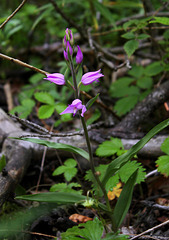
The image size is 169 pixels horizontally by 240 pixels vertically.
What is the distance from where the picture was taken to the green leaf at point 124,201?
1285mm

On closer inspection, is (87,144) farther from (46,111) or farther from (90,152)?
(46,111)

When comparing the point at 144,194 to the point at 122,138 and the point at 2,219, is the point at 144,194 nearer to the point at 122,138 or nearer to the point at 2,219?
the point at 122,138

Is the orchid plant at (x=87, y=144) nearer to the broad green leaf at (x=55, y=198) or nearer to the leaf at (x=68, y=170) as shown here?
the broad green leaf at (x=55, y=198)

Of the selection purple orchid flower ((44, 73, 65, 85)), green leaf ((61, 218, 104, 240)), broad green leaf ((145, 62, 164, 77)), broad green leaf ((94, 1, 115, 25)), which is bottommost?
green leaf ((61, 218, 104, 240))

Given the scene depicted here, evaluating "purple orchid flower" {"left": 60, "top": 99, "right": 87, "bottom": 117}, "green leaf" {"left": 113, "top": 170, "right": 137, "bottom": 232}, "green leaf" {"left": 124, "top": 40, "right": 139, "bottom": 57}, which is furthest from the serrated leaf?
"green leaf" {"left": 124, "top": 40, "right": 139, "bottom": 57}

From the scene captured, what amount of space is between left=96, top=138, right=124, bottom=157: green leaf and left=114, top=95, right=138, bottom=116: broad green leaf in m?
0.53

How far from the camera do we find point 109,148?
1779mm

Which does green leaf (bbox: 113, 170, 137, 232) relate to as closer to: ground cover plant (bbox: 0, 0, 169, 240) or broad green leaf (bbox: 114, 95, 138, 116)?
ground cover plant (bbox: 0, 0, 169, 240)

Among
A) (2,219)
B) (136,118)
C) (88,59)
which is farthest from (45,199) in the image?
(88,59)

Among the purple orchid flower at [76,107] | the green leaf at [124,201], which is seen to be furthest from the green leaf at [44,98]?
the green leaf at [124,201]

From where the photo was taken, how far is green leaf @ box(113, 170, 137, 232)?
1285 mm

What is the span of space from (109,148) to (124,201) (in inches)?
20.2

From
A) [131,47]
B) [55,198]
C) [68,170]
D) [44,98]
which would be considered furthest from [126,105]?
[55,198]

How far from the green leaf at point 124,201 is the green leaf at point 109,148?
0.44 meters
